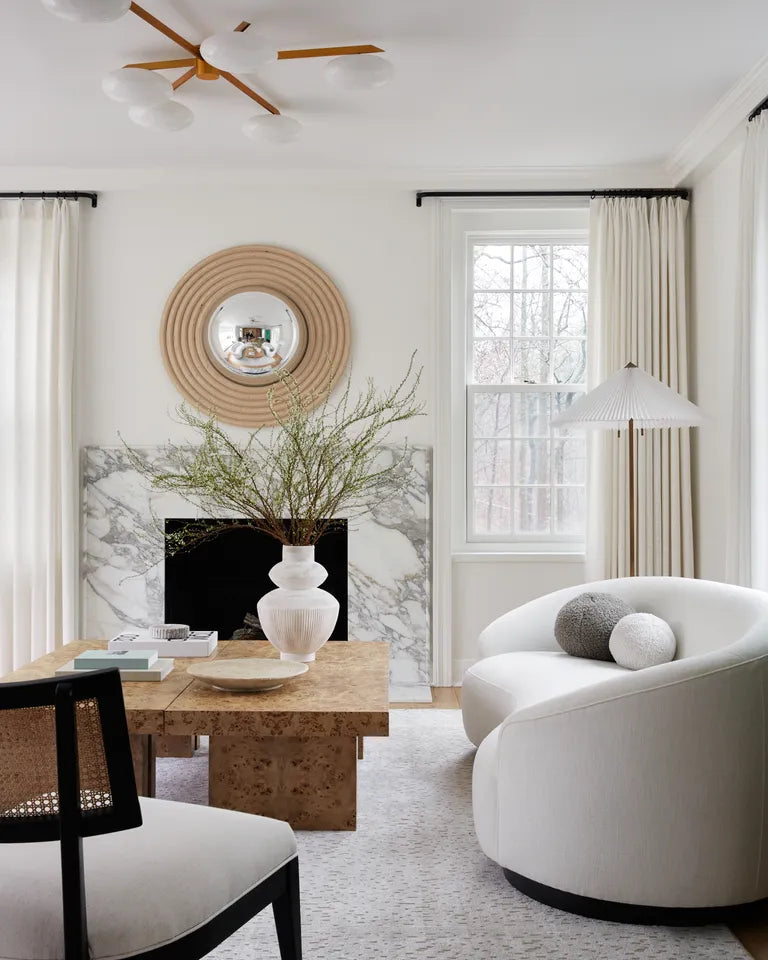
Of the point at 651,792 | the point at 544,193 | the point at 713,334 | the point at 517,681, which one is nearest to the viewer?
the point at 651,792

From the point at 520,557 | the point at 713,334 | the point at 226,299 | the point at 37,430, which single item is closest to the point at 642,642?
the point at 520,557

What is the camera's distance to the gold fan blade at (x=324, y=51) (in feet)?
10.0

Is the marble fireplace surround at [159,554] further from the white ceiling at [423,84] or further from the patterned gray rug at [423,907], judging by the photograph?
the patterned gray rug at [423,907]

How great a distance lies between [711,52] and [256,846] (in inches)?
121

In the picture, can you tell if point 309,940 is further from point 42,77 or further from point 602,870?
point 42,77

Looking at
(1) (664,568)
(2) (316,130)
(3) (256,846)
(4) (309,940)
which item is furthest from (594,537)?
(3) (256,846)

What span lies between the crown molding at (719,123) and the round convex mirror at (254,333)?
2021 millimetres

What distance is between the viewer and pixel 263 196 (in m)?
4.75

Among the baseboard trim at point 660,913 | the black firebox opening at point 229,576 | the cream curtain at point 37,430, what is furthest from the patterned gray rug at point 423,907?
the cream curtain at point 37,430

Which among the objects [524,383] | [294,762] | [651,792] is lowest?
[294,762]

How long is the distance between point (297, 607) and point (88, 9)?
1.86 metres

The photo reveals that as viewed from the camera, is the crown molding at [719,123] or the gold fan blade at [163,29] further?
the crown molding at [719,123]

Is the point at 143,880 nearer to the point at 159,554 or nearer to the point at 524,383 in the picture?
the point at 159,554

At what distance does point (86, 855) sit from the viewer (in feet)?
4.96
